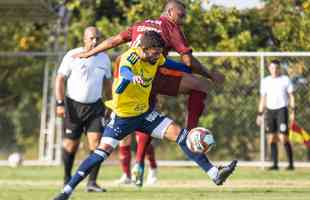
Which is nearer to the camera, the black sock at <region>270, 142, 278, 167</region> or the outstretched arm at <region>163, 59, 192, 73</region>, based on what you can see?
the outstretched arm at <region>163, 59, 192, 73</region>

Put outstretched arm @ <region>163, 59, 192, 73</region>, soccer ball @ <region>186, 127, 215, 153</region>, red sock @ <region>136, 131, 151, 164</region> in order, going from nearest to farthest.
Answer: soccer ball @ <region>186, 127, 215, 153</region> → outstretched arm @ <region>163, 59, 192, 73</region> → red sock @ <region>136, 131, 151, 164</region>

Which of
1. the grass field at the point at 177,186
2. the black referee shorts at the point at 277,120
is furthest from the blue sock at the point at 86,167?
the black referee shorts at the point at 277,120

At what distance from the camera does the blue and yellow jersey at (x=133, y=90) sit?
34.6 ft

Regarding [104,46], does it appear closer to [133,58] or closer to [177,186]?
[133,58]

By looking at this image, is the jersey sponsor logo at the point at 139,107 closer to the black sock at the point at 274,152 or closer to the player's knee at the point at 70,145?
the player's knee at the point at 70,145

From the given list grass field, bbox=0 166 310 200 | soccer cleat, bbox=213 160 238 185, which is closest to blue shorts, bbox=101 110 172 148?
soccer cleat, bbox=213 160 238 185

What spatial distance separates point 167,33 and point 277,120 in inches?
289

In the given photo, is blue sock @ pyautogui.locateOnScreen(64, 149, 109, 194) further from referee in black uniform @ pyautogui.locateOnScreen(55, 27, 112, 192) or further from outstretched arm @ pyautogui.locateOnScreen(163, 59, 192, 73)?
referee in black uniform @ pyautogui.locateOnScreen(55, 27, 112, 192)

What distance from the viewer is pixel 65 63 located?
13570 millimetres

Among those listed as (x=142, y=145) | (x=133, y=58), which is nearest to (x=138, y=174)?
(x=142, y=145)

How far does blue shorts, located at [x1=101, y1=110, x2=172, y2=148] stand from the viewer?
1074 centimetres

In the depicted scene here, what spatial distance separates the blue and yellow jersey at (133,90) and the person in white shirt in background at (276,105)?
838 cm

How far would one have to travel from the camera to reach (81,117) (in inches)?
537

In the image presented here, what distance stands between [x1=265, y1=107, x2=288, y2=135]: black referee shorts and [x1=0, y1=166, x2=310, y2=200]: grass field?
2.75ft
